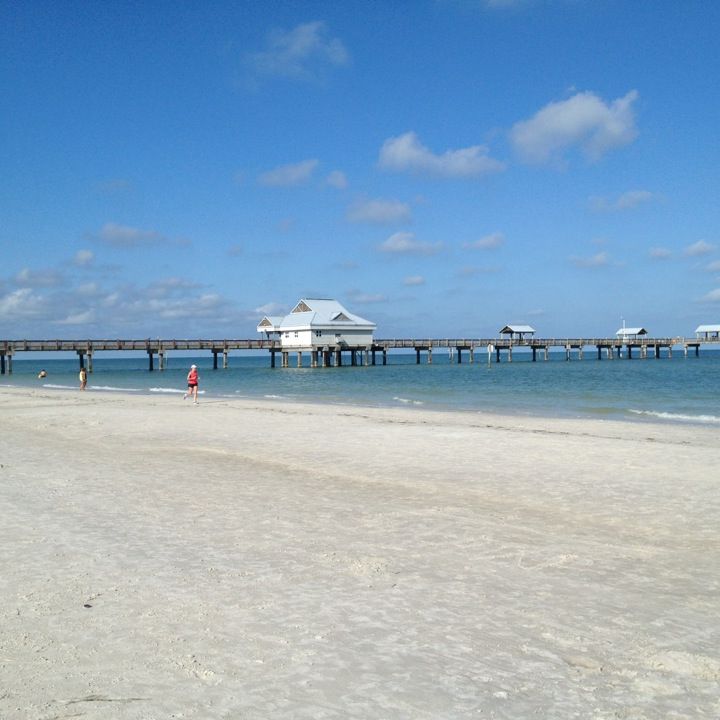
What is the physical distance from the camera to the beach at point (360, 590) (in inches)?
139

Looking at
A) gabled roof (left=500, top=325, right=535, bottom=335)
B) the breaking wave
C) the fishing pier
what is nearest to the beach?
the breaking wave

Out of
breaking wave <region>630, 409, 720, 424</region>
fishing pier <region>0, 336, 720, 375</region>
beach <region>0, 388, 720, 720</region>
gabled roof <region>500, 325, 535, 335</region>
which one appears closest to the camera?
beach <region>0, 388, 720, 720</region>

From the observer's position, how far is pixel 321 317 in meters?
68.4

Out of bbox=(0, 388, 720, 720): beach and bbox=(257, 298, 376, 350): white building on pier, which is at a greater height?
bbox=(257, 298, 376, 350): white building on pier

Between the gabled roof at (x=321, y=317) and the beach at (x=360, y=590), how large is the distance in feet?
185

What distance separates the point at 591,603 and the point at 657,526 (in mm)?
2921

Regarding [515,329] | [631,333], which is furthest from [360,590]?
[631,333]

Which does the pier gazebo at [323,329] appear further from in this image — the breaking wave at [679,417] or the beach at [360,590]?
the beach at [360,590]

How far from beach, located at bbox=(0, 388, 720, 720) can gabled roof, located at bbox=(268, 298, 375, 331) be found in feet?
185

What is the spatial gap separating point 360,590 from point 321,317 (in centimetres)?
6369

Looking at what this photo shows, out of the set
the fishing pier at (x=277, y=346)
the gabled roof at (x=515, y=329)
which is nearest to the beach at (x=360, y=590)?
the fishing pier at (x=277, y=346)

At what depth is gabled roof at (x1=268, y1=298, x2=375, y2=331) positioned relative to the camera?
67875 mm

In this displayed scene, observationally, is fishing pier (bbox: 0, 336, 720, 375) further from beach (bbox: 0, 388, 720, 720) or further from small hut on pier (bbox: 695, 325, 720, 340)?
beach (bbox: 0, 388, 720, 720)

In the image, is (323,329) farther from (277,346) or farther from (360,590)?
(360,590)
